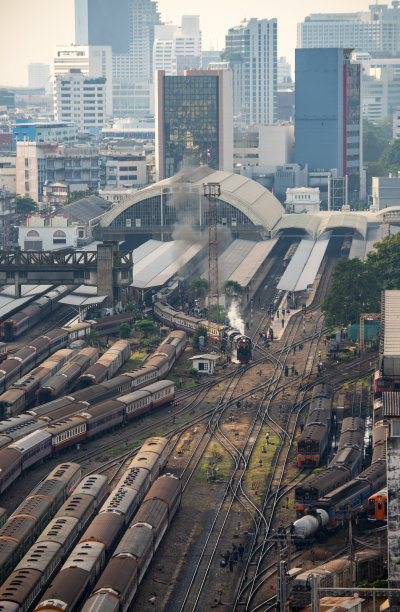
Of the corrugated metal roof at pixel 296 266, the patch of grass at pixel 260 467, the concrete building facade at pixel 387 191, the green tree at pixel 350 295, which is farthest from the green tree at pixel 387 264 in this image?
the concrete building facade at pixel 387 191

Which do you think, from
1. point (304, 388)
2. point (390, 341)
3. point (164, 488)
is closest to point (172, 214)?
point (304, 388)

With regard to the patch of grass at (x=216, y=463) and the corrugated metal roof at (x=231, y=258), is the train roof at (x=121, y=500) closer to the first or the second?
the patch of grass at (x=216, y=463)

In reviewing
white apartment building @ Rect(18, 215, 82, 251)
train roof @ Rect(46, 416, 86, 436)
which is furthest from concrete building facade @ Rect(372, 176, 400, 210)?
train roof @ Rect(46, 416, 86, 436)

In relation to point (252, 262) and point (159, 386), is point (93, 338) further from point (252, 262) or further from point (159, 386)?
point (252, 262)

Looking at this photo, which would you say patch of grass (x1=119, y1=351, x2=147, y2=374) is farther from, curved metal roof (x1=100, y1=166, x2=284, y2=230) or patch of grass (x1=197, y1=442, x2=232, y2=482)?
curved metal roof (x1=100, y1=166, x2=284, y2=230)

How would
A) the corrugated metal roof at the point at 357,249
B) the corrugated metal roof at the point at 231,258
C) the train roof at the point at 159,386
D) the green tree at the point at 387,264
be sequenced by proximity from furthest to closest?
the corrugated metal roof at the point at 357,249
the corrugated metal roof at the point at 231,258
the green tree at the point at 387,264
the train roof at the point at 159,386

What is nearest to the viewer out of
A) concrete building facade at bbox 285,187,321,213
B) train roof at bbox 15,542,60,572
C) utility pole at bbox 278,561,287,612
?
utility pole at bbox 278,561,287,612

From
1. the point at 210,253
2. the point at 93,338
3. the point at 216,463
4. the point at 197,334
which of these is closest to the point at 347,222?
the point at 210,253
